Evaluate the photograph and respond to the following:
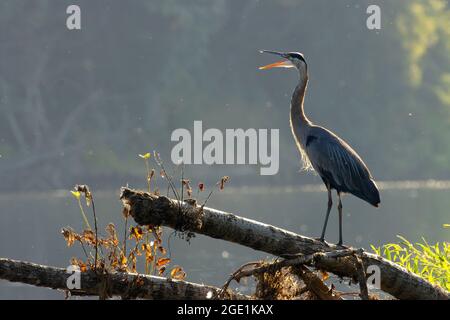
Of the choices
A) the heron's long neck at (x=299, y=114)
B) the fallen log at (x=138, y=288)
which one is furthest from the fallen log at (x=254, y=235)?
the heron's long neck at (x=299, y=114)

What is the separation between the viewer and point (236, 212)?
2190 inches

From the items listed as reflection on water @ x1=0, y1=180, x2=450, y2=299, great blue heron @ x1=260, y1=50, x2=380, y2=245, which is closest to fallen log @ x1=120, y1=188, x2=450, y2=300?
great blue heron @ x1=260, y1=50, x2=380, y2=245

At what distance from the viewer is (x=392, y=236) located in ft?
152

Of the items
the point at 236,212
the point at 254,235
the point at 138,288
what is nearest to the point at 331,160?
the point at 254,235

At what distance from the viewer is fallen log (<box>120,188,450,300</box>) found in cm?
790

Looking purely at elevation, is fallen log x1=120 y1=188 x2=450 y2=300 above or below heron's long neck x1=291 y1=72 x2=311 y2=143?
below

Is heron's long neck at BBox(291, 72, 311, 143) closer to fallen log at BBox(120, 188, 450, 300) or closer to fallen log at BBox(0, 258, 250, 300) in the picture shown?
fallen log at BBox(120, 188, 450, 300)

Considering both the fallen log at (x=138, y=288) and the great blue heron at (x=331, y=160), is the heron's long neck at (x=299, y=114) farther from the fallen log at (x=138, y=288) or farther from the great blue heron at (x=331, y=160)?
the fallen log at (x=138, y=288)

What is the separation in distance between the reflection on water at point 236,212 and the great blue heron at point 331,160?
18.0 m

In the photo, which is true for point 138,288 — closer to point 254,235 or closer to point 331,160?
point 254,235

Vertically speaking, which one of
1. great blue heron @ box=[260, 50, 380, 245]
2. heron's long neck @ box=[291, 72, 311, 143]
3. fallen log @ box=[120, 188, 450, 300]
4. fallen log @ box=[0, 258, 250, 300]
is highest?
heron's long neck @ box=[291, 72, 311, 143]

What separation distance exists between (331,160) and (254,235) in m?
4.03

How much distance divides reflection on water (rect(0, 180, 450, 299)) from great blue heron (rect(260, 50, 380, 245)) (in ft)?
58.9
